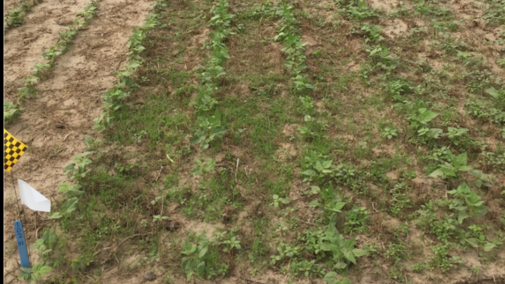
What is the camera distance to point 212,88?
17.3 feet

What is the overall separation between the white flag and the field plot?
0.48m

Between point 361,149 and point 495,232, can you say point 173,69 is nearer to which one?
point 361,149

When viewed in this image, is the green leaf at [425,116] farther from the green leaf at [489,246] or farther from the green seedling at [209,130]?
the green seedling at [209,130]

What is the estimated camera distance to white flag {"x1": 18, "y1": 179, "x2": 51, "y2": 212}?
3316mm

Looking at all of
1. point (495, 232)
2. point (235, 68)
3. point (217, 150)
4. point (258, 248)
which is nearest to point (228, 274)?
point (258, 248)

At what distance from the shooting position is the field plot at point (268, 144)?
11.8 ft

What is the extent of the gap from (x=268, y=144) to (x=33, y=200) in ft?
7.66

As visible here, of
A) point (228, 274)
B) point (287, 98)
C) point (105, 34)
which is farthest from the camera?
point (105, 34)

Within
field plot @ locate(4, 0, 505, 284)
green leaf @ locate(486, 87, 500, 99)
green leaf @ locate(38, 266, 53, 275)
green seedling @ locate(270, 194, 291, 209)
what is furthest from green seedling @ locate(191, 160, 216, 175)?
green leaf @ locate(486, 87, 500, 99)

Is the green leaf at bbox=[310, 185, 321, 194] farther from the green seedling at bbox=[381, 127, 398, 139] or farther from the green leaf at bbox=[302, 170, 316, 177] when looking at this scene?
the green seedling at bbox=[381, 127, 398, 139]

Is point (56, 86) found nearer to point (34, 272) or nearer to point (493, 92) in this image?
point (34, 272)

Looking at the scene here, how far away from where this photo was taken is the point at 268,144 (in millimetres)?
4652

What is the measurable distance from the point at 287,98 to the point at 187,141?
1.36 m

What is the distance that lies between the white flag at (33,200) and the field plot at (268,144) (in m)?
0.48
